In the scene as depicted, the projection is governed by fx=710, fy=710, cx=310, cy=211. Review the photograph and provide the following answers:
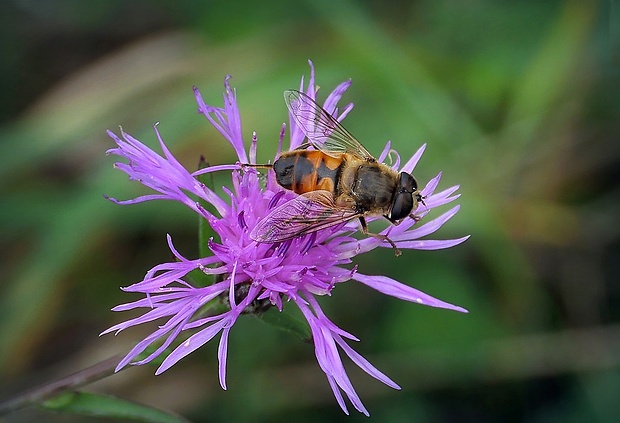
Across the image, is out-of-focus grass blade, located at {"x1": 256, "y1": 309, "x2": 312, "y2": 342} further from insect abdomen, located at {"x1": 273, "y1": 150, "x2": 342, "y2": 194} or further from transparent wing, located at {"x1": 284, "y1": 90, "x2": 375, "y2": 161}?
transparent wing, located at {"x1": 284, "y1": 90, "x2": 375, "y2": 161}

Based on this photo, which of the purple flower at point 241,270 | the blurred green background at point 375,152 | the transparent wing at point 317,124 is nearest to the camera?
the purple flower at point 241,270

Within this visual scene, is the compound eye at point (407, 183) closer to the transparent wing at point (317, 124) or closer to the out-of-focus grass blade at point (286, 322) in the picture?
the transparent wing at point (317, 124)

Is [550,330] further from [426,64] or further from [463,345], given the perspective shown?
[426,64]

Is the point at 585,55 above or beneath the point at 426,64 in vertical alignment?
beneath

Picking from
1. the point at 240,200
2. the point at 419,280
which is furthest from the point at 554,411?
the point at 240,200

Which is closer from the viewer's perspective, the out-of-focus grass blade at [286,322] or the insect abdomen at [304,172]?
the out-of-focus grass blade at [286,322]

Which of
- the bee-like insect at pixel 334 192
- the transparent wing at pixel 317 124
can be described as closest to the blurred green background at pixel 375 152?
the transparent wing at pixel 317 124

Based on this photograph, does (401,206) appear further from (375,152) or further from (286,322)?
(375,152)

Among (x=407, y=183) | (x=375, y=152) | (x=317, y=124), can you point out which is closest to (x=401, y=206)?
(x=407, y=183)
